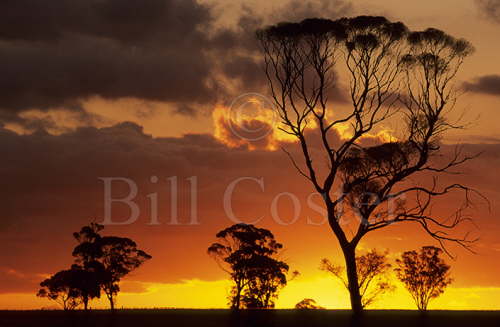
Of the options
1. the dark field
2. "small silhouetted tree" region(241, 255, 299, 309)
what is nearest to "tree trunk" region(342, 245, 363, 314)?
the dark field

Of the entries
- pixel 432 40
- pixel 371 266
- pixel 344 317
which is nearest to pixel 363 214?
pixel 344 317

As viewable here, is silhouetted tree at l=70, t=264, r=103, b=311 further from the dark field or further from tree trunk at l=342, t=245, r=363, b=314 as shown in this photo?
tree trunk at l=342, t=245, r=363, b=314

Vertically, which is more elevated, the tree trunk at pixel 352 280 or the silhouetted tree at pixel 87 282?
the silhouetted tree at pixel 87 282

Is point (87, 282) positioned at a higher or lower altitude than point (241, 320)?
higher

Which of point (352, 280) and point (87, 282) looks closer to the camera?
point (352, 280)

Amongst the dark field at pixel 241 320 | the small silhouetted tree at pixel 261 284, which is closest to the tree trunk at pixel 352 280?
the dark field at pixel 241 320

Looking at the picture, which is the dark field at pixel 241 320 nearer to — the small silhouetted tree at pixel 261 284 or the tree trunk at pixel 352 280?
the tree trunk at pixel 352 280

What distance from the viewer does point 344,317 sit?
4272 cm

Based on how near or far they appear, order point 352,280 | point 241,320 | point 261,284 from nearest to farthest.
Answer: point 352,280 < point 241,320 < point 261,284

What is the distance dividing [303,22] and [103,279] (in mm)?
36675

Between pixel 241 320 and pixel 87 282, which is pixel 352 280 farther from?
pixel 87 282

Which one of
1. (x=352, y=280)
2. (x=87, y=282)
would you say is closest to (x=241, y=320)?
(x=352, y=280)

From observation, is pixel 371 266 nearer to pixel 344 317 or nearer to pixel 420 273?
pixel 420 273

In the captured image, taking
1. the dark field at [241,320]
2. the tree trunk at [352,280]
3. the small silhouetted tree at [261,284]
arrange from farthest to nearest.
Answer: the small silhouetted tree at [261,284], the tree trunk at [352,280], the dark field at [241,320]
